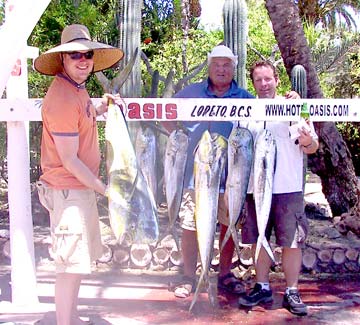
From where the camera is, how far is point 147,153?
363 centimetres

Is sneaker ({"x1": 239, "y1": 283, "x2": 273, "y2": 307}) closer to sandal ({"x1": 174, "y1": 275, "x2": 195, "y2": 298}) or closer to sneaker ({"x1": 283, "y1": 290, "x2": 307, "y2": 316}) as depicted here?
sneaker ({"x1": 283, "y1": 290, "x2": 307, "y2": 316})

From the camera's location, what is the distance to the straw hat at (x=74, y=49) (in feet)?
11.1

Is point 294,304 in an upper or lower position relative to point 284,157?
lower

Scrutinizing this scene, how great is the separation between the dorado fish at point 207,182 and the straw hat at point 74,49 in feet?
2.72

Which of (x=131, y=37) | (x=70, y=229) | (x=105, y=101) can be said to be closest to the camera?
(x=70, y=229)

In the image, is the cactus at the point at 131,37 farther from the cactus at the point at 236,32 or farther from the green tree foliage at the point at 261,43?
the green tree foliage at the point at 261,43

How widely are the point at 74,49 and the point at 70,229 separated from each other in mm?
1047

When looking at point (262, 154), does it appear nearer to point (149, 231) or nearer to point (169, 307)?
point (149, 231)

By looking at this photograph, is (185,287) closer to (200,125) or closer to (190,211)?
(190,211)

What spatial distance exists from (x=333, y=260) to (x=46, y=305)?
272cm

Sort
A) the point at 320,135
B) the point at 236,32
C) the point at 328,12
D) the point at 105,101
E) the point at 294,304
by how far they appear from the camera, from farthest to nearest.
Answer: the point at 328,12
the point at 320,135
the point at 236,32
the point at 294,304
the point at 105,101

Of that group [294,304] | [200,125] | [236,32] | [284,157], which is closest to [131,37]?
[236,32]

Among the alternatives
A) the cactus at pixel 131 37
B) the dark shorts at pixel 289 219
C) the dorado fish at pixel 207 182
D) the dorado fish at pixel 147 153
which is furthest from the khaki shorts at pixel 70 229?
the cactus at pixel 131 37

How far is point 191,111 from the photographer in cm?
397
